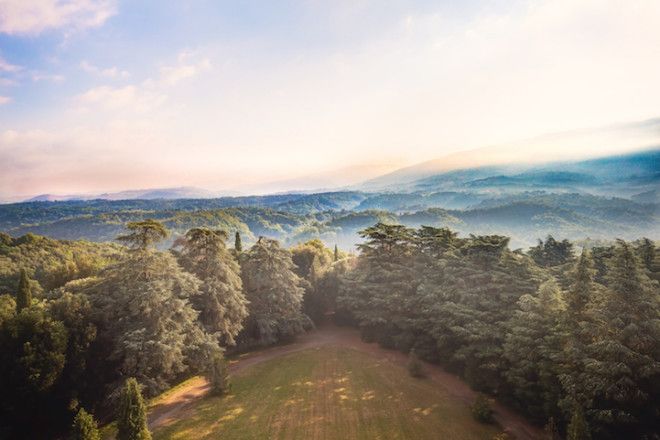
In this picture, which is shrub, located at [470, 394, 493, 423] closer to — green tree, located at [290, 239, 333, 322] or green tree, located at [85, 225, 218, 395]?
green tree, located at [85, 225, 218, 395]

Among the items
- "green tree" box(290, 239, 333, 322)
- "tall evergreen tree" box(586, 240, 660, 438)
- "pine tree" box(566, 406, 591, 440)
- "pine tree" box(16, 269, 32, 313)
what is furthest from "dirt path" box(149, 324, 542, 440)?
"pine tree" box(16, 269, 32, 313)

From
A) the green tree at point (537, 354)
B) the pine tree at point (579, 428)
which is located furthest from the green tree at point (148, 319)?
the pine tree at point (579, 428)

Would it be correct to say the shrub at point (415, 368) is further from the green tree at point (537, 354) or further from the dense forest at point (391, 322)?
the green tree at point (537, 354)

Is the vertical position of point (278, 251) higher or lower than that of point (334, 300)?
higher

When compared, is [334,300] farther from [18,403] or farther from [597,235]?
[597,235]

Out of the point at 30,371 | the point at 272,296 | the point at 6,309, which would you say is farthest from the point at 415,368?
the point at 6,309

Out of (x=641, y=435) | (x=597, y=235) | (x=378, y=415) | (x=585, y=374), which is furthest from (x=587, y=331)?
(x=597, y=235)
